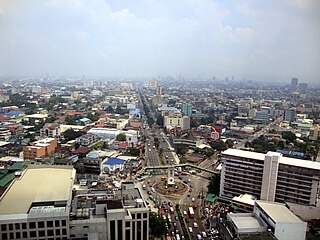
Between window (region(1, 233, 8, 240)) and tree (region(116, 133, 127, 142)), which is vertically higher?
window (region(1, 233, 8, 240))

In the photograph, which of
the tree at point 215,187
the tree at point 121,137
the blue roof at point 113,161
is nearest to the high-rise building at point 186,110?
the tree at point 121,137

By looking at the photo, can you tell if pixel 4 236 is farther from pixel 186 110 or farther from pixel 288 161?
pixel 186 110

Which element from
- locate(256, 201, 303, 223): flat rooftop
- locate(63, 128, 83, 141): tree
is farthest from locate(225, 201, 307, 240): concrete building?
locate(63, 128, 83, 141): tree

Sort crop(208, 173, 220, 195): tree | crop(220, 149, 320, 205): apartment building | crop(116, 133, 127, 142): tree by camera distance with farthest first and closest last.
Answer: crop(116, 133, 127, 142): tree, crop(208, 173, 220, 195): tree, crop(220, 149, 320, 205): apartment building

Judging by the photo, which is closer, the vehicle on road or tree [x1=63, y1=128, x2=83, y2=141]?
the vehicle on road

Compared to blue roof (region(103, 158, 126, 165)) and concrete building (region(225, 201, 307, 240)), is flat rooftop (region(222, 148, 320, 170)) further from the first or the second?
blue roof (region(103, 158, 126, 165))

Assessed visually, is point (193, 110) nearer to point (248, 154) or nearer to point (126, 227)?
point (248, 154)

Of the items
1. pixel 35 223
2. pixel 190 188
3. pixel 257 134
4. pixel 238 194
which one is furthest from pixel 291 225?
pixel 257 134

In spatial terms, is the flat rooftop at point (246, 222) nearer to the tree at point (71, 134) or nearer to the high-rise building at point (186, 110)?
the tree at point (71, 134)
